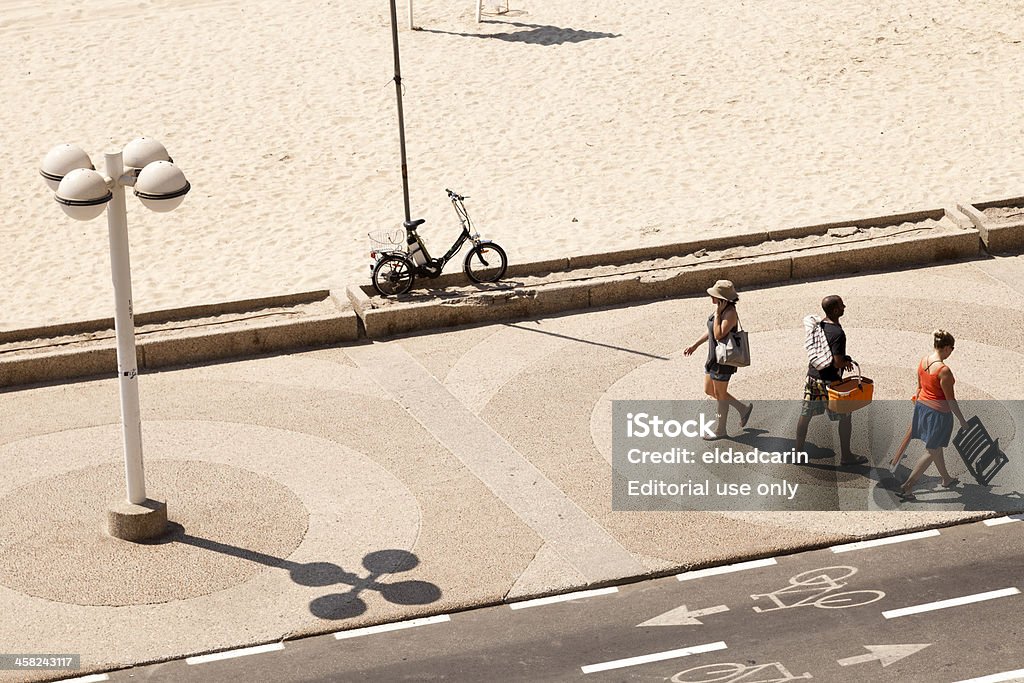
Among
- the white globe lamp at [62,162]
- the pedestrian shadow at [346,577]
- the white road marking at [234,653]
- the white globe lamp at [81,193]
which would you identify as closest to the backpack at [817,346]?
the pedestrian shadow at [346,577]

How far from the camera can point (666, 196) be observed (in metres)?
22.5

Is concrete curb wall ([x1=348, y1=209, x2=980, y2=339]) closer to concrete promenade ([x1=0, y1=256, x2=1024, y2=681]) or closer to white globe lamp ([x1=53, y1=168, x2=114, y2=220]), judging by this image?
concrete promenade ([x1=0, y1=256, x2=1024, y2=681])

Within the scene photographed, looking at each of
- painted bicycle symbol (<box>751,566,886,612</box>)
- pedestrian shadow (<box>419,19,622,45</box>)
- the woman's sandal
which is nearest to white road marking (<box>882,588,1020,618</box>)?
painted bicycle symbol (<box>751,566,886,612</box>)

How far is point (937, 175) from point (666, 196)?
14.1 feet

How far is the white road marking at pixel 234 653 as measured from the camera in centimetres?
1157

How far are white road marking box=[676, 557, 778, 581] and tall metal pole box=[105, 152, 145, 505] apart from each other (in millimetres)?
4938

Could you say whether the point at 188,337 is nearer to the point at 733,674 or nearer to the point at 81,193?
the point at 81,193

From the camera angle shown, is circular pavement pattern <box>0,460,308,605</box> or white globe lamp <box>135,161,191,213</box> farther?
circular pavement pattern <box>0,460,308,605</box>

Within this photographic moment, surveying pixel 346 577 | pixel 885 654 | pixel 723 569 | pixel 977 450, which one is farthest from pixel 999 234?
pixel 346 577

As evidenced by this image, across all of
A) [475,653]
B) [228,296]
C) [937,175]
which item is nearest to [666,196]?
[937,175]

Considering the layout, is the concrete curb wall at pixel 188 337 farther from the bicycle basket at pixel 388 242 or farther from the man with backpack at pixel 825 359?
the man with backpack at pixel 825 359

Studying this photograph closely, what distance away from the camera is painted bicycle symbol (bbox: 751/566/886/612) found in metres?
12.1

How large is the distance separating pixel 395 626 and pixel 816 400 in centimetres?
469

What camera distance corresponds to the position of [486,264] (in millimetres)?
18828
